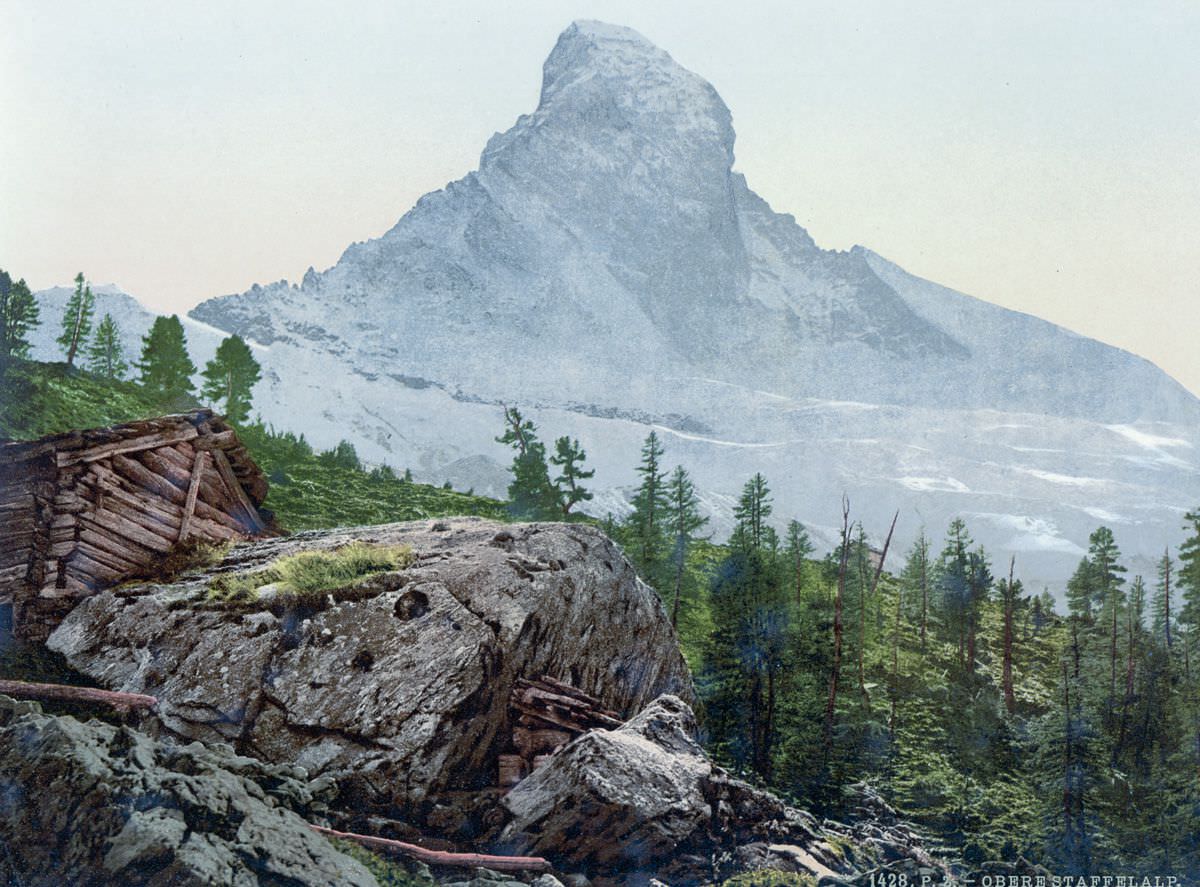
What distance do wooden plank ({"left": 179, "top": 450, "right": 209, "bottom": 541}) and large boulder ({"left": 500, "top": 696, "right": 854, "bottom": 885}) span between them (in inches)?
387

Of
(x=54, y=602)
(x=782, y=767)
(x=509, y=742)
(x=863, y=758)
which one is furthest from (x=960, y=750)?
(x=54, y=602)

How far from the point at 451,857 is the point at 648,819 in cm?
289

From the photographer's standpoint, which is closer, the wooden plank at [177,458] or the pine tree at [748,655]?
the wooden plank at [177,458]

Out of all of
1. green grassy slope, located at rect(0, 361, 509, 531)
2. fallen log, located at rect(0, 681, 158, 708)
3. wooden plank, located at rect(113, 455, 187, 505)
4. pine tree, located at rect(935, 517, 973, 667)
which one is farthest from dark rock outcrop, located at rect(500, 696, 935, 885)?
pine tree, located at rect(935, 517, 973, 667)

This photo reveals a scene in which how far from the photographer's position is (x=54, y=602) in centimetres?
1595

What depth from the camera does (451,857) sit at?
39.3 feet

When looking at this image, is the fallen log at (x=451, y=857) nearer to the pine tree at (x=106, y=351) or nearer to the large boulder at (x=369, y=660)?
the large boulder at (x=369, y=660)

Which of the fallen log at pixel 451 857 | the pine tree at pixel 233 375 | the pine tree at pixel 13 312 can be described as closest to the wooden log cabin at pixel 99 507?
the fallen log at pixel 451 857

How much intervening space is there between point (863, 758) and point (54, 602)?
98.7 ft

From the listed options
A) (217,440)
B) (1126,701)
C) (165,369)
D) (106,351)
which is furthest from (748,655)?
(106,351)

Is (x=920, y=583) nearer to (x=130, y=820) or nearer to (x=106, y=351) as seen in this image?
(x=130, y=820)

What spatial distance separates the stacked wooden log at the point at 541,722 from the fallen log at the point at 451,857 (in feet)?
7.37

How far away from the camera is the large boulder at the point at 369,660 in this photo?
14.0 m

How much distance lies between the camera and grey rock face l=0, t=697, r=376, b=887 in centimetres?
901
